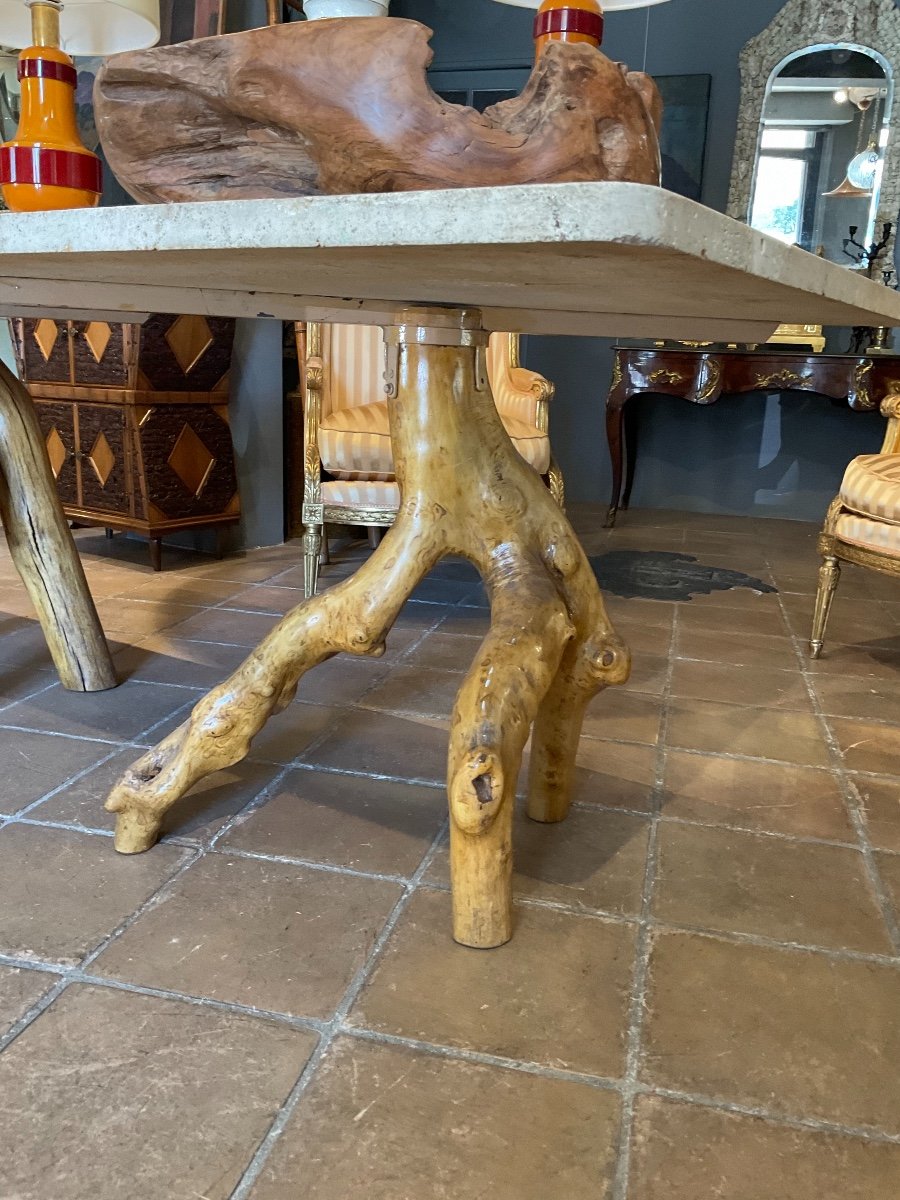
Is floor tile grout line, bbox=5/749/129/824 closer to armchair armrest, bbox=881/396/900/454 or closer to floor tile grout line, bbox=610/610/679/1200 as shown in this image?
floor tile grout line, bbox=610/610/679/1200

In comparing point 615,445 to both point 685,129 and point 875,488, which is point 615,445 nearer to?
point 685,129

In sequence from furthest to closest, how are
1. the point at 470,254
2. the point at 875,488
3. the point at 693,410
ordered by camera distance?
1. the point at 693,410
2. the point at 875,488
3. the point at 470,254

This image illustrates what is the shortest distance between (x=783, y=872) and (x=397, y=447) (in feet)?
2.64

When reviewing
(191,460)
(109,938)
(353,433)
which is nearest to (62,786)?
(109,938)

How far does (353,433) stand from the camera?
8.27 feet

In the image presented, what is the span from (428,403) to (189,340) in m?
2.04

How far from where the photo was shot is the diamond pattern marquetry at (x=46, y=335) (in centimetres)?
304

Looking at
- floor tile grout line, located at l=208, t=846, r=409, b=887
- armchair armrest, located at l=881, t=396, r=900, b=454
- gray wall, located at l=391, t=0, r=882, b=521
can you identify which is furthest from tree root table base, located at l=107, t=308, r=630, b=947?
gray wall, located at l=391, t=0, r=882, b=521

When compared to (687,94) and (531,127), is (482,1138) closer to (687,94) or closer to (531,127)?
(531,127)

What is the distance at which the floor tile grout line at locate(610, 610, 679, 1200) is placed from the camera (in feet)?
2.59

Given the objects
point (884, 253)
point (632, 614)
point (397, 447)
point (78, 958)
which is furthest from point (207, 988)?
point (884, 253)

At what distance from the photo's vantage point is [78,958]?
104 cm

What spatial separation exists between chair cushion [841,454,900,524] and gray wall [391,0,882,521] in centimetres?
234

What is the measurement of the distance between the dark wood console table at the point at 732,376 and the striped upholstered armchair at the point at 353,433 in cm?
116
